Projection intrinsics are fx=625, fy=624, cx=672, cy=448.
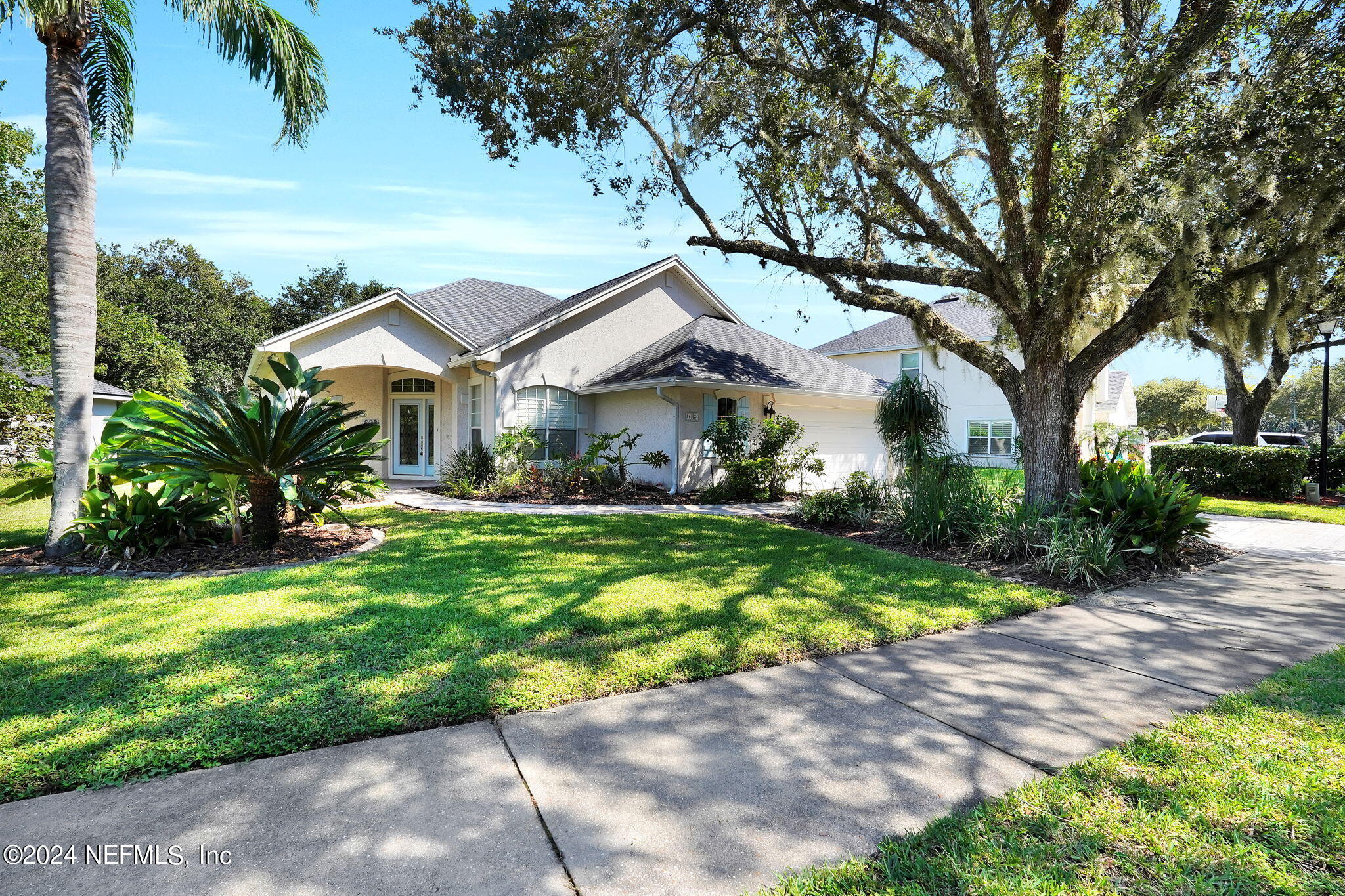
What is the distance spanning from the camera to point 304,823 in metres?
2.40

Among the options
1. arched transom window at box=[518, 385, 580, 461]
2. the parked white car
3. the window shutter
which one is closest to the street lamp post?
the parked white car

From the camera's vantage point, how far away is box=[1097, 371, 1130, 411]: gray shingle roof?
2427cm

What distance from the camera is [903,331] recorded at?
77.3ft

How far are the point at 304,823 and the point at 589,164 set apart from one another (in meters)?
10.4

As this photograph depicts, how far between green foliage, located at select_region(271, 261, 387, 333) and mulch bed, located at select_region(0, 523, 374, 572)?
111 feet

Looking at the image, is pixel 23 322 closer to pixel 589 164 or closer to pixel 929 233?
pixel 589 164

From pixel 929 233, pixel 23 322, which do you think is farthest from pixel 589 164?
pixel 23 322

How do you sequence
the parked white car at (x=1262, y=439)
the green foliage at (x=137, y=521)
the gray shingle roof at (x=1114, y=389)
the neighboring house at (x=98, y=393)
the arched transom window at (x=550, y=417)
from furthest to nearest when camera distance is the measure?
the parked white car at (x=1262, y=439) < the gray shingle roof at (x=1114, y=389) < the neighboring house at (x=98, y=393) < the arched transom window at (x=550, y=417) < the green foliage at (x=137, y=521)

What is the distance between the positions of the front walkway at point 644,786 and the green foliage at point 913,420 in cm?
582

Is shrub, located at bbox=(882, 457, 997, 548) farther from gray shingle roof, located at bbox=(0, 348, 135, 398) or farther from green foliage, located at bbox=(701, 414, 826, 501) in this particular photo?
gray shingle roof, located at bbox=(0, 348, 135, 398)

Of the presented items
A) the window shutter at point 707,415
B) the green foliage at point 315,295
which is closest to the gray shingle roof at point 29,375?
the window shutter at point 707,415

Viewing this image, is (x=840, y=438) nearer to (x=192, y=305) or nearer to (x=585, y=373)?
(x=585, y=373)

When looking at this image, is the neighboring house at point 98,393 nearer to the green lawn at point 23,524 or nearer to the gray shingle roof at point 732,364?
the green lawn at point 23,524

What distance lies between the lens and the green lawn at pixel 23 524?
7.88m
